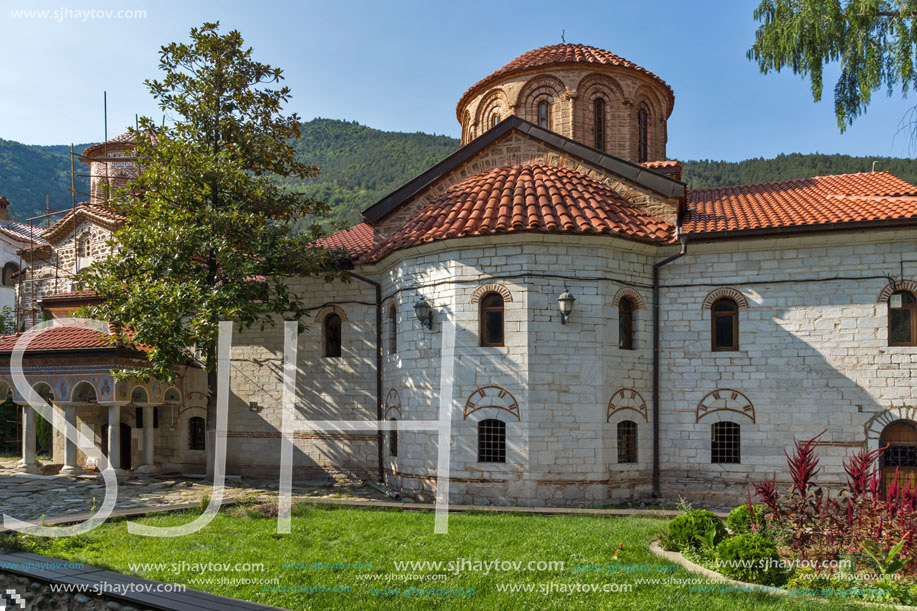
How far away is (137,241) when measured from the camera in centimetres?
1275

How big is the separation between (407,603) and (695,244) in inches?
352

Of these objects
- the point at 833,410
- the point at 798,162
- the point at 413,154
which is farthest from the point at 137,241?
the point at 413,154

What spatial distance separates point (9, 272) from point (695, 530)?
119ft

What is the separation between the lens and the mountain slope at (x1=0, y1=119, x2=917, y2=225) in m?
→ 42.7

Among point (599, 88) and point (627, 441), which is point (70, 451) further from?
point (599, 88)

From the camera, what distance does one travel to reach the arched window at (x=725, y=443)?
480 inches

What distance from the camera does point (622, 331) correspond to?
495 inches

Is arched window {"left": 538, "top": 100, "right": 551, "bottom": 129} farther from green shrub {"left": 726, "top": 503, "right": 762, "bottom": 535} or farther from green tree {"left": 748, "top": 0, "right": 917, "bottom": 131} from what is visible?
green shrub {"left": 726, "top": 503, "right": 762, "bottom": 535}

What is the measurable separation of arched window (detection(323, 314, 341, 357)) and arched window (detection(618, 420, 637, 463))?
21.7 feet

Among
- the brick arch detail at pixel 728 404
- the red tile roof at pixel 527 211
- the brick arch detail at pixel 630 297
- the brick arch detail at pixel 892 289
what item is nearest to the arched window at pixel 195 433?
the red tile roof at pixel 527 211

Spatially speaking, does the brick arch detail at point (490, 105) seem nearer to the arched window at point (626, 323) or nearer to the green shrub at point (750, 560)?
the arched window at point (626, 323)

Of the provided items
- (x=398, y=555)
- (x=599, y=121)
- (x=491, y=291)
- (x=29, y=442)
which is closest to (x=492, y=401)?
(x=491, y=291)

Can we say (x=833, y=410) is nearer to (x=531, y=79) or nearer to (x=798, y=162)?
(x=531, y=79)

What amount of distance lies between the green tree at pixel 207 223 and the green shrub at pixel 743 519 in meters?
8.63
